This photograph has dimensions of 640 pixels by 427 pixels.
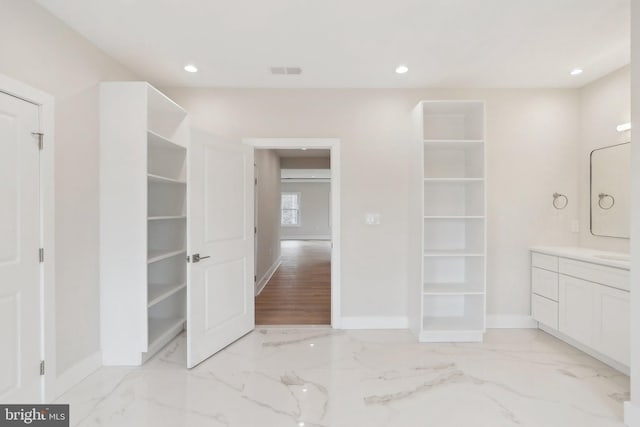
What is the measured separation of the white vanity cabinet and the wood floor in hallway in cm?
223

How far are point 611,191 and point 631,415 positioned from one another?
2.06 m

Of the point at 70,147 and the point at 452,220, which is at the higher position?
the point at 70,147

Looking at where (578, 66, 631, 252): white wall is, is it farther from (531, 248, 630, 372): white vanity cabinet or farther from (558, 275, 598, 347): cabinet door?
(558, 275, 598, 347): cabinet door

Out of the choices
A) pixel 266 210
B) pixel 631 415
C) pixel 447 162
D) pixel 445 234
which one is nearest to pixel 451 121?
pixel 447 162

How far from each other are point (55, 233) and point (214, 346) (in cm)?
149

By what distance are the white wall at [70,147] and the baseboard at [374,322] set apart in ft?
7.39

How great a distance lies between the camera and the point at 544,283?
3170 mm

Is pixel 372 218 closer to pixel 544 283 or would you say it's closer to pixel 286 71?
pixel 286 71

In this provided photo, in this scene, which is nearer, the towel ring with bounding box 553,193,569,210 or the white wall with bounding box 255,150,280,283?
the towel ring with bounding box 553,193,569,210

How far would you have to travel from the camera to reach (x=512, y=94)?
3.39 m

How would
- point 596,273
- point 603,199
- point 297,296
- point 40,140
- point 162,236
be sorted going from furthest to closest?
point 297,296
point 162,236
point 603,199
point 596,273
point 40,140

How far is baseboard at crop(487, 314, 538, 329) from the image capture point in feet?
11.2

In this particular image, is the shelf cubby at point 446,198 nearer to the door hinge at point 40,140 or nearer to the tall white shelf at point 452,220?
the tall white shelf at point 452,220

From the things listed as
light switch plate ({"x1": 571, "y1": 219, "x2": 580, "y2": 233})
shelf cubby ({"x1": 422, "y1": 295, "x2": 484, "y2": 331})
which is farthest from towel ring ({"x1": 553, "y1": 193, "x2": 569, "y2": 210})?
shelf cubby ({"x1": 422, "y1": 295, "x2": 484, "y2": 331})
